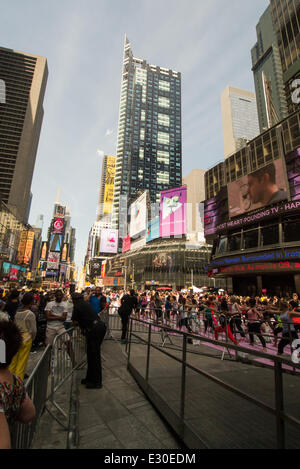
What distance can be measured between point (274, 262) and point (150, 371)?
29.4 metres

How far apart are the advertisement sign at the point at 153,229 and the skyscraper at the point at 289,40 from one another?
4596 cm

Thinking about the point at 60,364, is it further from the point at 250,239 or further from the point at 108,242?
the point at 108,242

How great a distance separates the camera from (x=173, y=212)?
218 feet

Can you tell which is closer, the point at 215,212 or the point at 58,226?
the point at 215,212

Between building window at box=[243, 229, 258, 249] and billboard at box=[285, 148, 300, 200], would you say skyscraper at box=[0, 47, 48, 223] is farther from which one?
billboard at box=[285, 148, 300, 200]

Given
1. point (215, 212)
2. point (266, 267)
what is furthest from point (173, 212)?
point (266, 267)

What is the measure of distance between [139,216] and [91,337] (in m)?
83.1

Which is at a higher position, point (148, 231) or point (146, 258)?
point (148, 231)

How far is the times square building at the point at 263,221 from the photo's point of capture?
96.9ft

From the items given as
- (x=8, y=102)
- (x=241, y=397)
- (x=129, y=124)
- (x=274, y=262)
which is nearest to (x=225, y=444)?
(x=241, y=397)

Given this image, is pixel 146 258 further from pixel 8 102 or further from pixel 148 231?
pixel 8 102

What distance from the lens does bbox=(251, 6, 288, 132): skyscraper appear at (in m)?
97.9

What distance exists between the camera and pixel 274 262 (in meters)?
29.3

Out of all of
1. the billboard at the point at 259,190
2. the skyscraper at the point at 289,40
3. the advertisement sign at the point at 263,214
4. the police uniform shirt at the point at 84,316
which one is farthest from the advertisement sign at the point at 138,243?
the police uniform shirt at the point at 84,316
